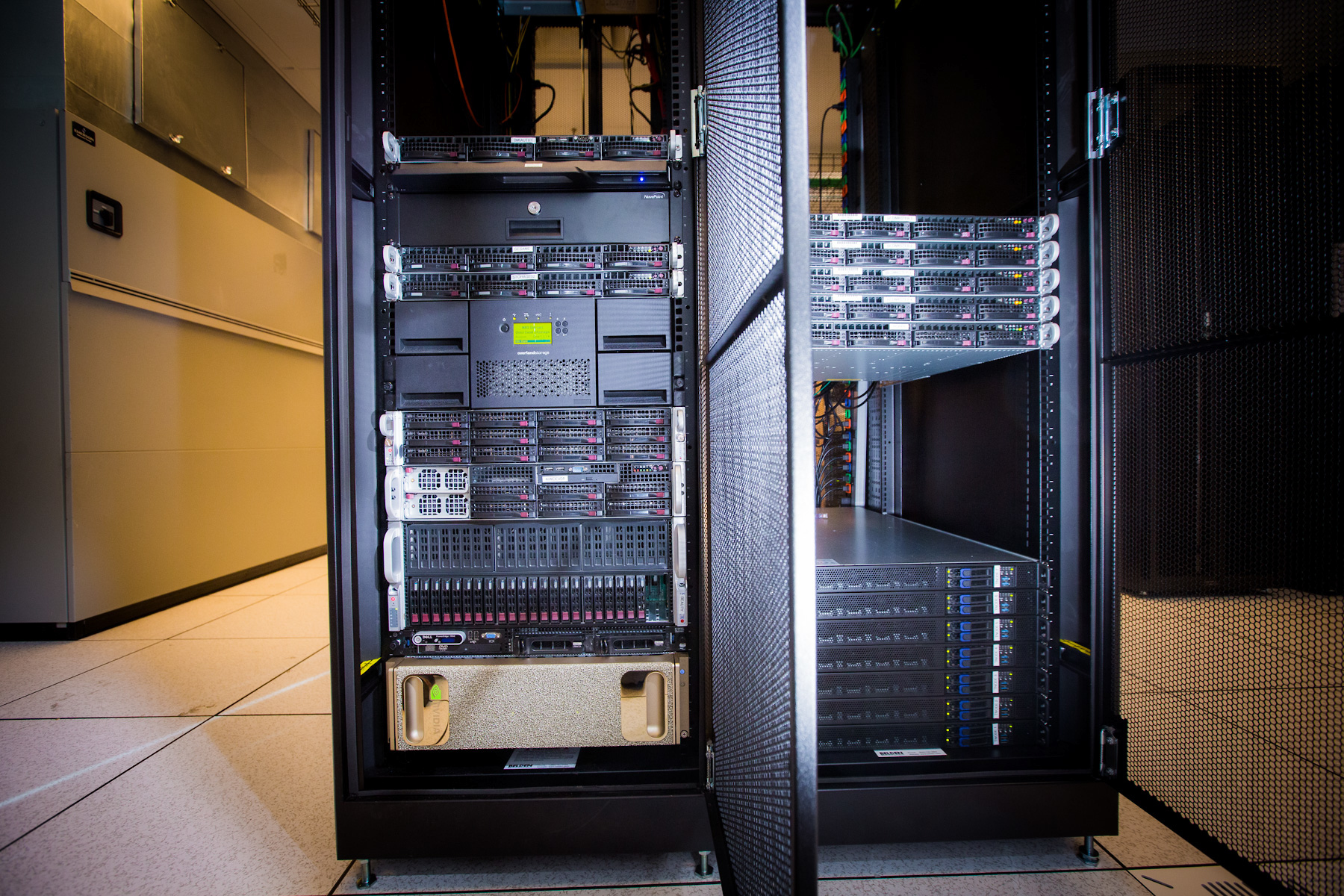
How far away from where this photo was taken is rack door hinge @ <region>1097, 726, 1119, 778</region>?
3.43 feet

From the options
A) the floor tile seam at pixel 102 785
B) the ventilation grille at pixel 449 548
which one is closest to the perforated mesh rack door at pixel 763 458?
the ventilation grille at pixel 449 548

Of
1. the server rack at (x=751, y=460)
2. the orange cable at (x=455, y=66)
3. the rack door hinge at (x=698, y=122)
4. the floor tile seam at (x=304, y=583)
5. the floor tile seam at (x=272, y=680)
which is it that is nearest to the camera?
the server rack at (x=751, y=460)

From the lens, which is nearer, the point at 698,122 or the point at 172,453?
the point at 698,122

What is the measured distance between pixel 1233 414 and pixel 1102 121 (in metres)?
0.64

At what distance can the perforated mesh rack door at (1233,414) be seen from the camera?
3.06 ft

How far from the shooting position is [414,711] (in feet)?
3.67

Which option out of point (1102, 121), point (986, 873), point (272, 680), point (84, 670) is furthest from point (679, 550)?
point (84, 670)

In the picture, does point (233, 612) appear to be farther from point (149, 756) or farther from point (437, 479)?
point (437, 479)

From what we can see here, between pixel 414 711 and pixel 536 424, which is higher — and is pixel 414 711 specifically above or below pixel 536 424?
below

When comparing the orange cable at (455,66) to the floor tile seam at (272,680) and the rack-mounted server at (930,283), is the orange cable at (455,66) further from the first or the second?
the floor tile seam at (272,680)

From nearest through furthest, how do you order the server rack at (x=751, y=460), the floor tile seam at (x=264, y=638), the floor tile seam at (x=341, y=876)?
1. the server rack at (x=751, y=460)
2. the floor tile seam at (x=341, y=876)
3. the floor tile seam at (x=264, y=638)

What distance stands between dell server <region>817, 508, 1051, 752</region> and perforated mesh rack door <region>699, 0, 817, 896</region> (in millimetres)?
302

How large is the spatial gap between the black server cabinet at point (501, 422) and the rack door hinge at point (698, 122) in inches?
0.4

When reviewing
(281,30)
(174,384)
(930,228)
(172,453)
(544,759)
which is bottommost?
(544,759)
